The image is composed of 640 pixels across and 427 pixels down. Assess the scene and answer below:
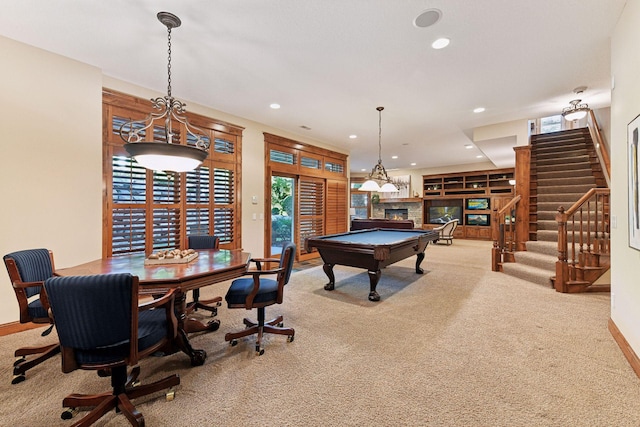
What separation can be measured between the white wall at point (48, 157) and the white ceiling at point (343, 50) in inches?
10.5

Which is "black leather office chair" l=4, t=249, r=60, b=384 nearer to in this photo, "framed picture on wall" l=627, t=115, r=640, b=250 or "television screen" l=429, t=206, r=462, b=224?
"framed picture on wall" l=627, t=115, r=640, b=250

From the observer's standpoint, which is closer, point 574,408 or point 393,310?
point 574,408

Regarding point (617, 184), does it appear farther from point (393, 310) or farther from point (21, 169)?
point (21, 169)

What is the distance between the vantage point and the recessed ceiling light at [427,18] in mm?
2355

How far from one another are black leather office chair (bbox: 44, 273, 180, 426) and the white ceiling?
2.32 metres

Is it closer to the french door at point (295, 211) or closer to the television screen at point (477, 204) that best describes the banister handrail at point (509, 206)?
the french door at point (295, 211)

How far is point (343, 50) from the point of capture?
292 centimetres

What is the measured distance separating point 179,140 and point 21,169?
177 centimetres

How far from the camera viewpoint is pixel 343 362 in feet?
7.21

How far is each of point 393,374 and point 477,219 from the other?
993 cm

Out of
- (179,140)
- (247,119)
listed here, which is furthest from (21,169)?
(247,119)

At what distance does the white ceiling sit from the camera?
2.35 meters

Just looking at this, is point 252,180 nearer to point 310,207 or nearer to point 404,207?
point 310,207

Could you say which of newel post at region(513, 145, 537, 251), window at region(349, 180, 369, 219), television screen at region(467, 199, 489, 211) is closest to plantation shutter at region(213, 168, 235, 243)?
newel post at region(513, 145, 537, 251)
